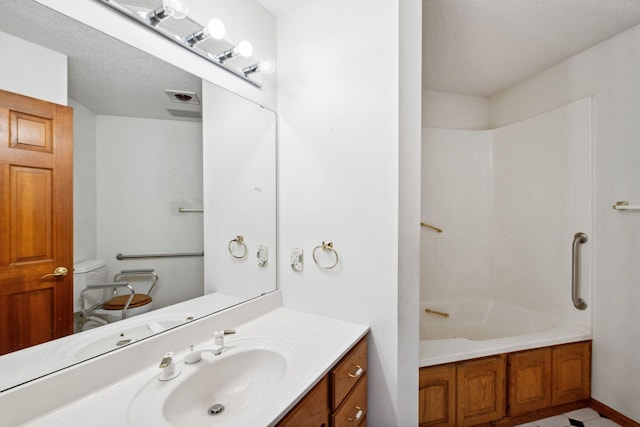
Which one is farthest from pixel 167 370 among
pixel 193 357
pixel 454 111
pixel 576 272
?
pixel 454 111

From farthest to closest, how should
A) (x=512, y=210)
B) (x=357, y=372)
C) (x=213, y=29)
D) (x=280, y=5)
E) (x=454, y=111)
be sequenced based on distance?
(x=454, y=111)
(x=512, y=210)
(x=280, y=5)
(x=357, y=372)
(x=213, y=29)

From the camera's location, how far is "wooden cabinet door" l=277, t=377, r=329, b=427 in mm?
770

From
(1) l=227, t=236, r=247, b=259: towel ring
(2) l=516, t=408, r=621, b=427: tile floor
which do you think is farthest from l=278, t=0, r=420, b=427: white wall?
(2) l=516, t=408, r=621, b=427: tile floor

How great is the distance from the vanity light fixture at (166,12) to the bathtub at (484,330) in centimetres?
197

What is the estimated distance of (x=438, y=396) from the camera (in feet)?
4.96

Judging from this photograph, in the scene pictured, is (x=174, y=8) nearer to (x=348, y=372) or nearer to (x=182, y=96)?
(x=182, y=96)

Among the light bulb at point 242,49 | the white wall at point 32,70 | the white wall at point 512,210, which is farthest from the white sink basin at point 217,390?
the white wall at point 512,210

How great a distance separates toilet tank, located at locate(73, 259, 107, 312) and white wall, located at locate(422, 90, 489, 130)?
2.64m

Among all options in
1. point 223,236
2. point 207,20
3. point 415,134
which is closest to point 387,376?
point 223,236

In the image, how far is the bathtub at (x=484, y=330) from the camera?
158 cm

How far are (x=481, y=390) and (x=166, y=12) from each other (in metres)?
2.43

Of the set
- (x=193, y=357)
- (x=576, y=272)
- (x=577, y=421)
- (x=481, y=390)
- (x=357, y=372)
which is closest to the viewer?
(x=193, y=357)

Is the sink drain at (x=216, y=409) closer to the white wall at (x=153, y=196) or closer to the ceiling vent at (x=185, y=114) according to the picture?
the white wall at (x=153, y=196)

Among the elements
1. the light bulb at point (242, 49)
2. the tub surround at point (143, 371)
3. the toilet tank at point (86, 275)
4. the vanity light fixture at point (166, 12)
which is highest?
the light bulb at point (242, 49)
